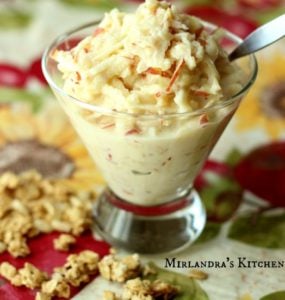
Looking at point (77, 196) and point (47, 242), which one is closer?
point (47, 242)

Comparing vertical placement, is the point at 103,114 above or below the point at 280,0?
above

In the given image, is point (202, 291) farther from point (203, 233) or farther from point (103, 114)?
point (103, 114)

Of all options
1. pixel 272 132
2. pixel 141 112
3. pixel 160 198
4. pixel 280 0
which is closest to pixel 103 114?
pixel 141 112

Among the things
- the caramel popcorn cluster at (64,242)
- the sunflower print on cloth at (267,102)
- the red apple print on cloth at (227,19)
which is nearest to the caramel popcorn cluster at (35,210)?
the caramel popcorn cluster at (64,242)

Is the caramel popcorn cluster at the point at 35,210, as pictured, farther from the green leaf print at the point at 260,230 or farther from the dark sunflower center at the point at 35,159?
the green leaf print at the point at 260,230

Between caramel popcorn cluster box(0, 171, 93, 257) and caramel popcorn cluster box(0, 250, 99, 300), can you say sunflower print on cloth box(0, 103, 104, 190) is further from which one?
A: caramel popcorn cluster box(0, 250, 99, 300)

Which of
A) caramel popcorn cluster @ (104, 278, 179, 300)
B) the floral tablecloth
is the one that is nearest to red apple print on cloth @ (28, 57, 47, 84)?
the floral tablecloth
